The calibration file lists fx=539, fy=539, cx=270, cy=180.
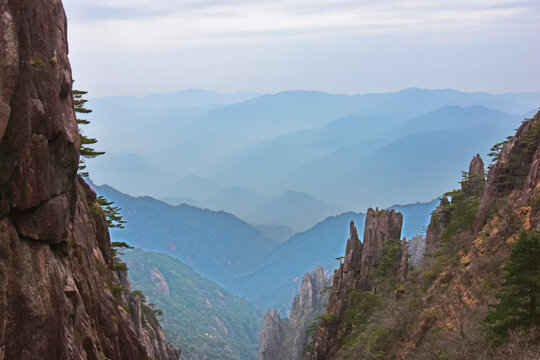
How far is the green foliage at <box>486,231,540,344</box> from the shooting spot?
1869 cm

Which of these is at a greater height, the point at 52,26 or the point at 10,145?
the point at 52,26

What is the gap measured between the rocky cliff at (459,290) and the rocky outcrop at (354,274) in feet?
0.55

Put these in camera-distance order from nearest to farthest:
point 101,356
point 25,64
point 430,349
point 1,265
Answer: point 1,265 → point 25,64 → point 101,356 → point 430,349

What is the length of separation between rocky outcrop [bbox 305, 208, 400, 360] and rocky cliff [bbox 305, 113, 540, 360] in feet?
0.55

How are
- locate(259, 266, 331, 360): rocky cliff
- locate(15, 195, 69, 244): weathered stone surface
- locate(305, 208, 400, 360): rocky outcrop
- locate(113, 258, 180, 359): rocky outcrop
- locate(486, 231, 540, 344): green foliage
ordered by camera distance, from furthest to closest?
locate(259, 266, 331, 360): rocky cliff
locate(305, 208, 400, 360): rocky outcrop
locate(113, 258, 180, 359): rocky outcrop
locate(486, 231, 540, 344): green foliage
locate(15, 195, 69, 244): weathered stone surface

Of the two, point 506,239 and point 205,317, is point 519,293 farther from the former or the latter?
point 205,317

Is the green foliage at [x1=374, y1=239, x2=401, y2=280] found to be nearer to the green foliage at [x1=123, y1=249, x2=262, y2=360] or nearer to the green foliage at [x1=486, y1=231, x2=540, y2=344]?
the green foliage at [x1=486, y1=231, x2=540, y2=344]

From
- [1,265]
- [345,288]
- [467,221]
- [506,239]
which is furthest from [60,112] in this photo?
[345,288]

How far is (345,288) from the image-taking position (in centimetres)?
5075

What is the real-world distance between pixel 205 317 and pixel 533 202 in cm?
10754

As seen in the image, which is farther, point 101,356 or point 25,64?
point 101,356

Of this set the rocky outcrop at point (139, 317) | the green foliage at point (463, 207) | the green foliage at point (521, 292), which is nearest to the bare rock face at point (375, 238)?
the green foliage at point (463, 207)

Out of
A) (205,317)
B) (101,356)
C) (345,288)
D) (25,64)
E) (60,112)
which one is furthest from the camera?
(205,317)

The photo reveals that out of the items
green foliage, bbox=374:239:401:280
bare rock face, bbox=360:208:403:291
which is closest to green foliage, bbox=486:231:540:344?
green foliage, bbox=374:239:401:280
